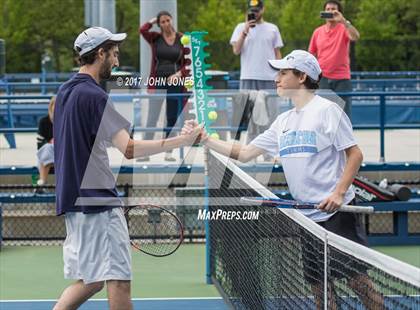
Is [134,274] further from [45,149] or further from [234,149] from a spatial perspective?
[234,149]

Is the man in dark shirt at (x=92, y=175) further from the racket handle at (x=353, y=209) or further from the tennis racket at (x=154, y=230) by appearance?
the racket handle at (x=353, y=209)

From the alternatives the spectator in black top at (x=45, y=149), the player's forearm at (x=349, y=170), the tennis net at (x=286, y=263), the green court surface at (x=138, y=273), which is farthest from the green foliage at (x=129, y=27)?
the player's forearm at (x=349, y=170)

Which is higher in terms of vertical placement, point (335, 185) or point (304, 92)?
point (304, 92)

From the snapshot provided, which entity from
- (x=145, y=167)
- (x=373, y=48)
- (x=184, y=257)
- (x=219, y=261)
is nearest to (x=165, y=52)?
(x=145, y=167)

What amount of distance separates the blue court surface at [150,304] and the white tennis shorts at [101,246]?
3.06 m

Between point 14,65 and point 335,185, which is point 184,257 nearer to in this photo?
point 335,185

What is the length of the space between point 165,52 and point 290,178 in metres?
7.12

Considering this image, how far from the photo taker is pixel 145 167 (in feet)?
45.5

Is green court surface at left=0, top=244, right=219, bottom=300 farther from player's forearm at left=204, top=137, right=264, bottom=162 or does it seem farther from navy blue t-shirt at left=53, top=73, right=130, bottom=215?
navy blue t-shirt at left=53, top=73, right=130, bottom=215

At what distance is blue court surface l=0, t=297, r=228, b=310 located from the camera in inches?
368

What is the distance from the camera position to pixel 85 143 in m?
6.16

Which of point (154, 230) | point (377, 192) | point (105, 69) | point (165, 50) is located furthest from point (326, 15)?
point (105, 69)

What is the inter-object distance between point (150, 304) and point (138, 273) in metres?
1.63

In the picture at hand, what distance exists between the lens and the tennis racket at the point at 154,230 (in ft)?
24.2
